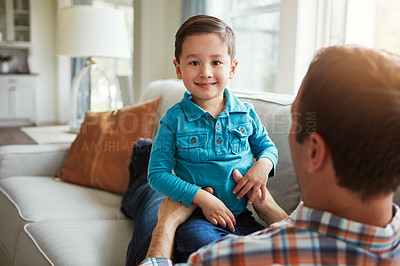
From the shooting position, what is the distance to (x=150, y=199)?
1.73 m

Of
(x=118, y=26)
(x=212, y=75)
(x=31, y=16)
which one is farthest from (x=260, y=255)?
(x=31, y=16)

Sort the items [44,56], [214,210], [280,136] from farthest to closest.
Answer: [44,56] < [280,136] < [214,210]

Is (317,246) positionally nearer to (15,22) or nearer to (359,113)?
(359,113)

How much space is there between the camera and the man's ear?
0.66 metres

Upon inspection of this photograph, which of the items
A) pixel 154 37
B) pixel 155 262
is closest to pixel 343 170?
pixel 155 262

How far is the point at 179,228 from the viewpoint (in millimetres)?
1251

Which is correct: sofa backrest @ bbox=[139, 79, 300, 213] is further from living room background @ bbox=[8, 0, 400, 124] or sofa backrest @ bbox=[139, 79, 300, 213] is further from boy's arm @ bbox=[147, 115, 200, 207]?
living room background @ bbox=[8, 0, 400, 124]

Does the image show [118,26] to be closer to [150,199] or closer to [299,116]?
[150,199]

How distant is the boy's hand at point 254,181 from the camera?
1260 millimetres

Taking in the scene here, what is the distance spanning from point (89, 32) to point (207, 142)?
219 cm

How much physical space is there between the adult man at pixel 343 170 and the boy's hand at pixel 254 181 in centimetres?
53

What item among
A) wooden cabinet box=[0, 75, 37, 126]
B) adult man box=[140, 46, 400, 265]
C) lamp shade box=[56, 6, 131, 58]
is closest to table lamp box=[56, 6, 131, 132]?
lamp shade box=[56, 6, 131, 58]

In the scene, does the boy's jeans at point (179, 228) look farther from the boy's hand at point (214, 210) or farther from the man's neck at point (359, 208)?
the man's neck at point (359, 208)

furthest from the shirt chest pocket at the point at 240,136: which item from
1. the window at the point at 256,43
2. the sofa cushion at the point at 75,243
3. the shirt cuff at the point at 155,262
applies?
the window at the point at 256,43
